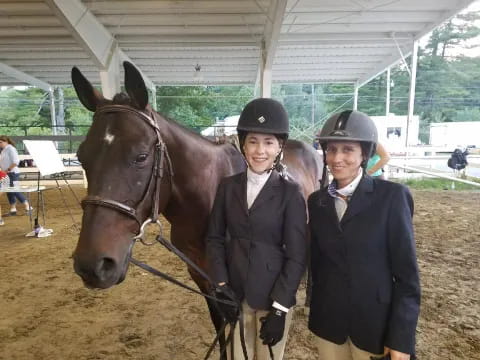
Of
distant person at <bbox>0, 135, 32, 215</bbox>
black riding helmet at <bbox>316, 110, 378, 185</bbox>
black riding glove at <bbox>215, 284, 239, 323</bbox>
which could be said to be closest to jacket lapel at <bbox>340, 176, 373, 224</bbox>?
black riding helmet at <bbox>316, 110, 378, 185</bbox>

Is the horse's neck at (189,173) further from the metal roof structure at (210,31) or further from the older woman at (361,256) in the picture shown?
the metal roof structure at (210,31)

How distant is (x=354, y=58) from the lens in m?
12.4

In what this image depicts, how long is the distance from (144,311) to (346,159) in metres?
2.89

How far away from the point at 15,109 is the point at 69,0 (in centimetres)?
2407

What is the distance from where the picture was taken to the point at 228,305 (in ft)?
A: 4.98

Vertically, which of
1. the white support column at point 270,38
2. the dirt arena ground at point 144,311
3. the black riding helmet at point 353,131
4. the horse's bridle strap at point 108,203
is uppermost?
the white support column at point 270,38

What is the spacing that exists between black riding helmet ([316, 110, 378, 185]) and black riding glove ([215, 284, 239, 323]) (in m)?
0.81

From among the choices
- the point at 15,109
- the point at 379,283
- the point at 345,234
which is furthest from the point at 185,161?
the point at 15,109

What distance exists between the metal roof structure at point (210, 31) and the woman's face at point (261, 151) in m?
5.57

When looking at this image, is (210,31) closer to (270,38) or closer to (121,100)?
(270,38)

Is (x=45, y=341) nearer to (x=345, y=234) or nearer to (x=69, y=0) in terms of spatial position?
(x=345, y=234)

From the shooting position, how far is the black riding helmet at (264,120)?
1.52 m

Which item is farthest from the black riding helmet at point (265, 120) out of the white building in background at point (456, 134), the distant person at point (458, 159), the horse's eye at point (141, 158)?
the white building in background at point (456, 134)

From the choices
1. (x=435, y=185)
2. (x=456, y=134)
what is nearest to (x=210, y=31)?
(x=435, y=185)
